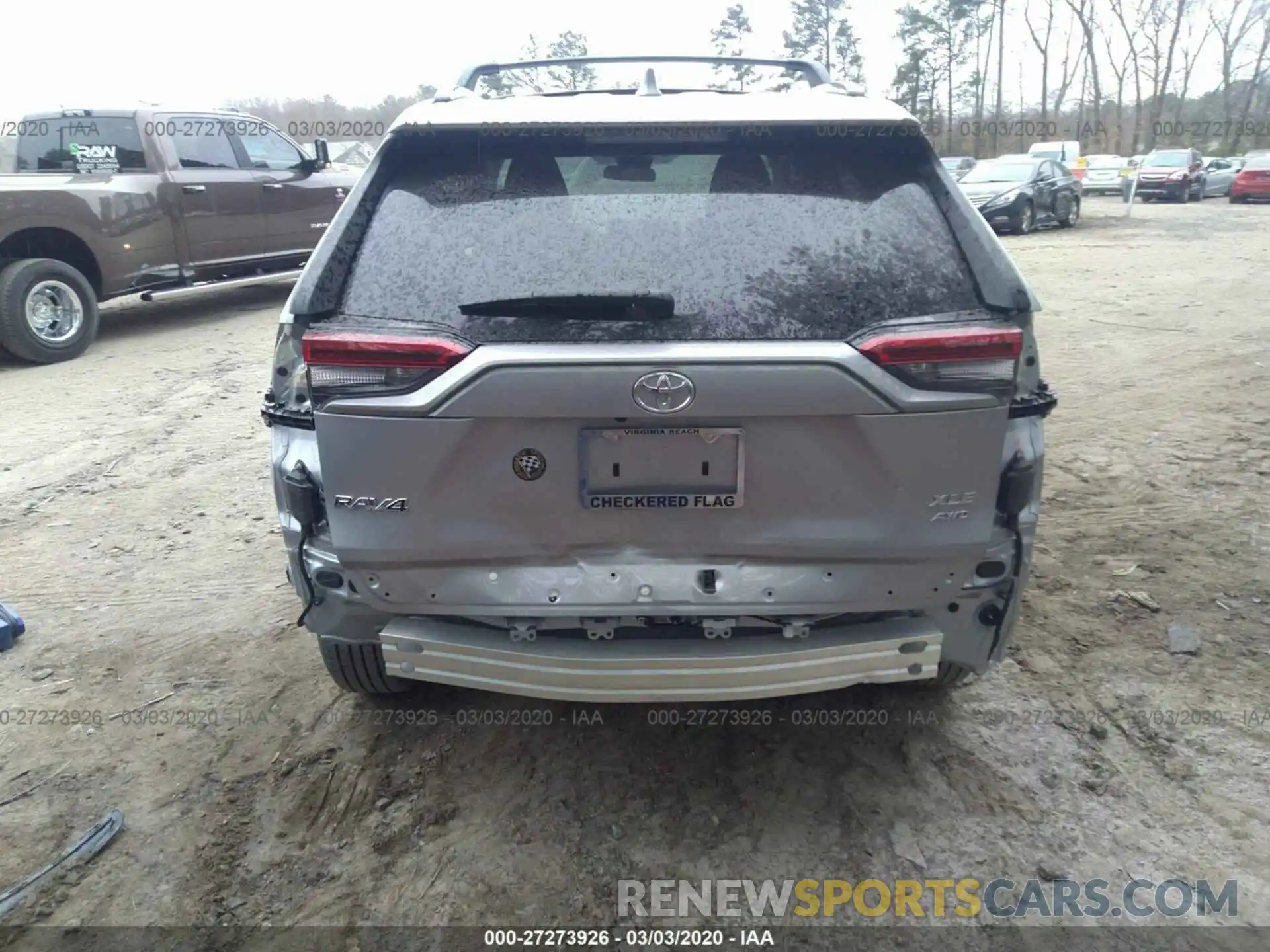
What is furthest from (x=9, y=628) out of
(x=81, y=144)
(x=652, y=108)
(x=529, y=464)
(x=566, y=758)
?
(x=81, y=144)

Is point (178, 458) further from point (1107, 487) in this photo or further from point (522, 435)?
point (1107, 487)

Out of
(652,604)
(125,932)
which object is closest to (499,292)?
(652,604)

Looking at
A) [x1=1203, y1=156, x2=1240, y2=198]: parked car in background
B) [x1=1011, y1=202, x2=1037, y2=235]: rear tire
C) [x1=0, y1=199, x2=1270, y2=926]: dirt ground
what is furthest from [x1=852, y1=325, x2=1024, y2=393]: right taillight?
[x1=1203, y1=156, x2=1240, y2=198]: parked car in background

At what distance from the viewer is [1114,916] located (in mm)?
2219

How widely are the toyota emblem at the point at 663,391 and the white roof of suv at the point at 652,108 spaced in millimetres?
724

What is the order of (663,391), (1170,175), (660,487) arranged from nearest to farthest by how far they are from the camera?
(663,391)
(660,487)
(1170,175)

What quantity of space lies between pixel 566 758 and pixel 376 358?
4.79 ft

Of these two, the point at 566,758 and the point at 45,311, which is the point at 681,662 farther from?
the point at 45,311

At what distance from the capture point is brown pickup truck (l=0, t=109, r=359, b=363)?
7953 millimetres

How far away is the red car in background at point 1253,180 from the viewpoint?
24797mm

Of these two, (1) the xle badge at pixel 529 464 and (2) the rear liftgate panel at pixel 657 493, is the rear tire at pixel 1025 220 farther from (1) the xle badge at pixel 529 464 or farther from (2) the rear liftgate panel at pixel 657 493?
(1) the xle badge at pixel 529 464

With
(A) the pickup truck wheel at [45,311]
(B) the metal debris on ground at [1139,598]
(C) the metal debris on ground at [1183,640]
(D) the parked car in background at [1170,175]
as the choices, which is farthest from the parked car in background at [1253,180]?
(A) the pickup truck wheel at [45,311]

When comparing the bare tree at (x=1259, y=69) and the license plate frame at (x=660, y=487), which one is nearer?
the license plate frame at (x=660, y=487)

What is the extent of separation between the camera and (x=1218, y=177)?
28.2m
